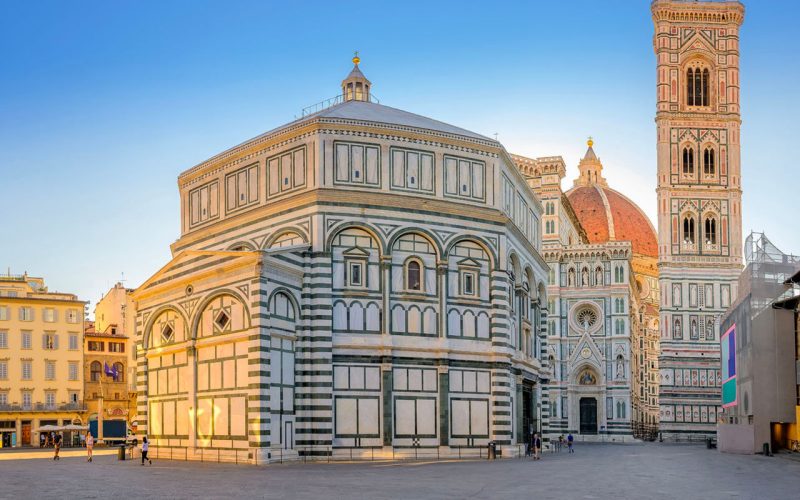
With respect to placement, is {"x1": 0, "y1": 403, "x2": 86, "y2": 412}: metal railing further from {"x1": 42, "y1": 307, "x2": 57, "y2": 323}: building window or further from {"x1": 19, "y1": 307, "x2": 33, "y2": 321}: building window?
{"x1": 19, "y1": 307, "x2": 33, "y2": 321}: building window

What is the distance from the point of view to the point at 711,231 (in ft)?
305

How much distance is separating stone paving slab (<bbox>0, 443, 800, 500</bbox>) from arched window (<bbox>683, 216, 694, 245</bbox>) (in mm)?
53116

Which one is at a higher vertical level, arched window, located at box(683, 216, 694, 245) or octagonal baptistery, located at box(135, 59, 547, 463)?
arched window, located at box(683, 216, 694, 245)

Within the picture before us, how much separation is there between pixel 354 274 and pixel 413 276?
2.77 m

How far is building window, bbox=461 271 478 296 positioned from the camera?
45844 millimetres

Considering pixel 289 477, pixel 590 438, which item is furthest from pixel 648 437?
pixel 289 477

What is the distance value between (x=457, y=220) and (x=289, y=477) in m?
17.9

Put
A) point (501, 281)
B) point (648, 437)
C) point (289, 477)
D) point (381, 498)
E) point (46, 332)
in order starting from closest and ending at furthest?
1. point (381, 498)
2. point (289, 477)
3. point (501, 281)
4. point (46, 332)
5. point (648, 437)

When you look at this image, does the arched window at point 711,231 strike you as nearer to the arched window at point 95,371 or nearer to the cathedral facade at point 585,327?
the cathedral facade at point 585,327

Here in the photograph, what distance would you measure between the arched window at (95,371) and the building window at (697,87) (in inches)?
2277

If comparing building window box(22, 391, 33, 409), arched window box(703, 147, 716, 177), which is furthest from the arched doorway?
building window box(22, 391, 33, 409)

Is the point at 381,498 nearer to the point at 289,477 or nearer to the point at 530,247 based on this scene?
the point at 289,477

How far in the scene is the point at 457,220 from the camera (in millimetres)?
45969

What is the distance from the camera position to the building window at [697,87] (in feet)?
314
